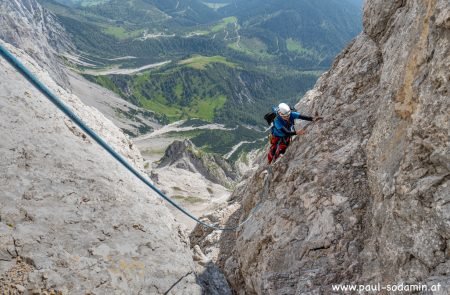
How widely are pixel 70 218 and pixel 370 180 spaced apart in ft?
32.2

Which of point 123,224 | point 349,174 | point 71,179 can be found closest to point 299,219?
point 349,174

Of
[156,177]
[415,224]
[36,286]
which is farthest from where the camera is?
[156,177]

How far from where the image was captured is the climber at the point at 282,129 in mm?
16891

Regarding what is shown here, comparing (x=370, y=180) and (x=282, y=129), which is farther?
(x=282, y=129)

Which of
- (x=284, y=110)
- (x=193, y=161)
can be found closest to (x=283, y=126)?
(x=284, y=110)

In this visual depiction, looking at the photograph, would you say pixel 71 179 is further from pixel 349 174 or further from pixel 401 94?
pixel 401 94

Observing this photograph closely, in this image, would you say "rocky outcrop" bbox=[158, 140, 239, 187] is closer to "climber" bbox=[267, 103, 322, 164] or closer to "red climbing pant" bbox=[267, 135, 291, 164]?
"red climbing pant" bbox=[267, 135, 291, 164]

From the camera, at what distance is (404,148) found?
1144 centimetres

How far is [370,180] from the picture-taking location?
1332 centimetres

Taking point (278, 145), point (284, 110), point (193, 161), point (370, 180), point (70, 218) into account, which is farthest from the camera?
point (193, 161)

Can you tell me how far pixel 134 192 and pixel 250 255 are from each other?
208 inches

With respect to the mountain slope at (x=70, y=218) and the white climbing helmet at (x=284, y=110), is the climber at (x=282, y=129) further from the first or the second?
the mountain slope at (x=70, y=218)

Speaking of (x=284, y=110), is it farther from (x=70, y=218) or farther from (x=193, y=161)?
(x=193, y=161)

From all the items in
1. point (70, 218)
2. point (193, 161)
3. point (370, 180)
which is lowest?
point (70, 218)
